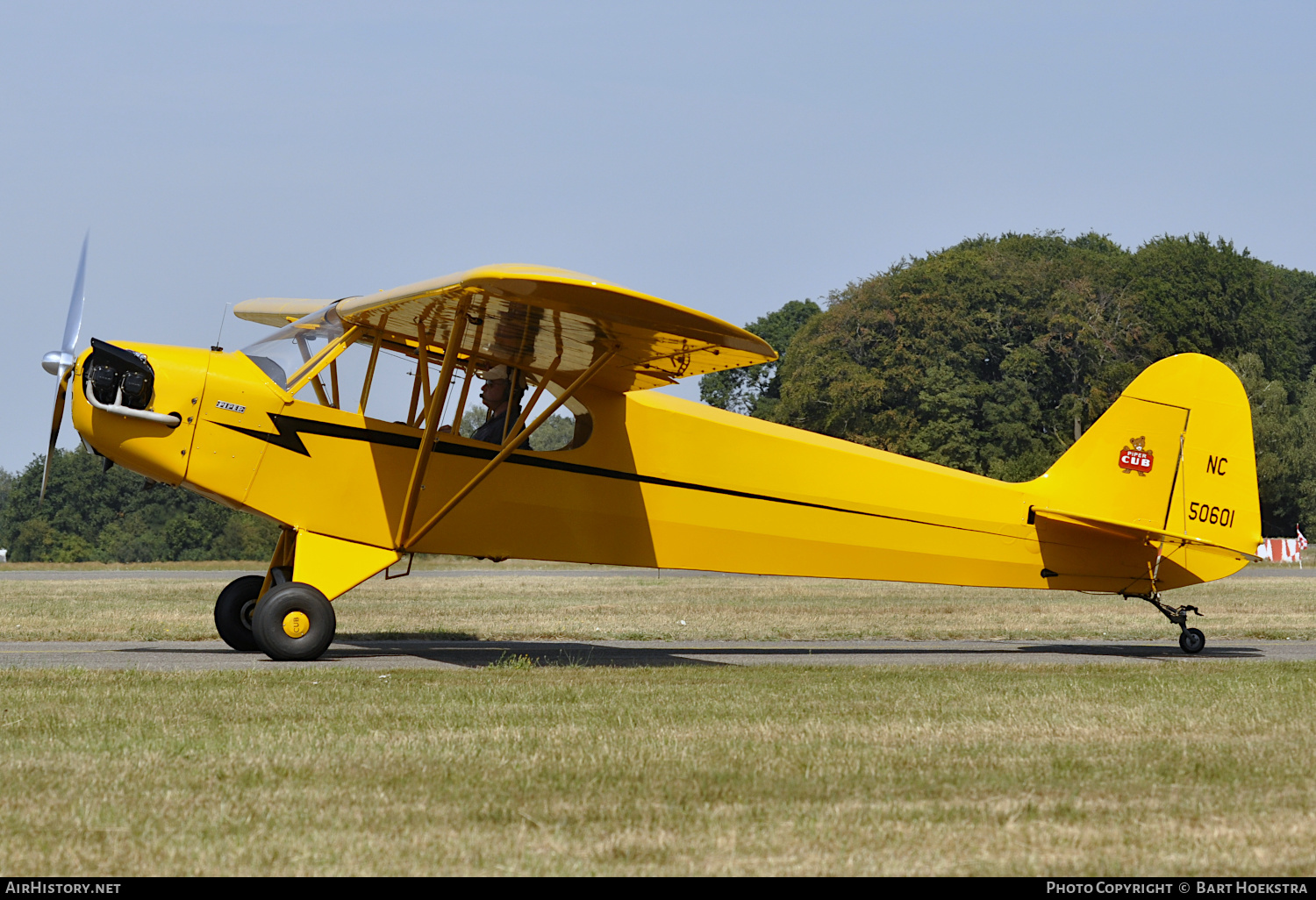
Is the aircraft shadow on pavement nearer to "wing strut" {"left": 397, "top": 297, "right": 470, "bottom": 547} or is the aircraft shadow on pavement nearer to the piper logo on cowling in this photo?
"wing strut" {"left": 397, "top": 297, "right": 470, "bottom": 547}

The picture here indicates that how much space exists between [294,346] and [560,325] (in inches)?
107

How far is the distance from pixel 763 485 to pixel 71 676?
22.0ft

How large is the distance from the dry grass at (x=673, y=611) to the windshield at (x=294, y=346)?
12.7 feet

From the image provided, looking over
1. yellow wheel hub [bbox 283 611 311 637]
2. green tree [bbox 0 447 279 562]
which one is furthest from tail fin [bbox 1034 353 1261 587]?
green tree [bbox 0 447 279 562]

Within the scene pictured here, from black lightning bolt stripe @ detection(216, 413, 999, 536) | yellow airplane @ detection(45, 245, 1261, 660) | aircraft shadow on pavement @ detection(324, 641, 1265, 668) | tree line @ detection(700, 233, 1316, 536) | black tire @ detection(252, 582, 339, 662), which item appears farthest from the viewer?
tree line @ detection(700, 233, 1316, 536)

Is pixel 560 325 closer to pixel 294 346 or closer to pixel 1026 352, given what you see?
pixel 294 346

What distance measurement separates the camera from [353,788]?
540 centimetres

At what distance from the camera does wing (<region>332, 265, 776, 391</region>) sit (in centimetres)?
999

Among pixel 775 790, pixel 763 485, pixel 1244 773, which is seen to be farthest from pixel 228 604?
pixel 1244 773

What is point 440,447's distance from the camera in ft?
38.6

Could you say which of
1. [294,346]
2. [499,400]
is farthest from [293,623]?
[499,400]

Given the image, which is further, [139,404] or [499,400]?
[499,400]

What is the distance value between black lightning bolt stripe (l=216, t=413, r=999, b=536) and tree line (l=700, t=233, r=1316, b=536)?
1690 inches

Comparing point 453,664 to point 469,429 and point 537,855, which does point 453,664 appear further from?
point 537,855
